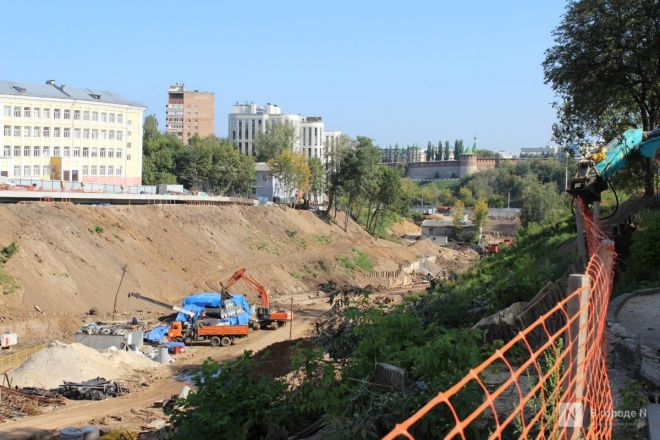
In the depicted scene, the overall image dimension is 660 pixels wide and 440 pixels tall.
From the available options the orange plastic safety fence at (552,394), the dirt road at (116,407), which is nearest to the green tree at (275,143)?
the dirt road at (116,407)

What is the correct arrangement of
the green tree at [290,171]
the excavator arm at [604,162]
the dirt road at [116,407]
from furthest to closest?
the green tree at [290,171] → the dirt road at [116,407] → the excavator arm at [604,162]

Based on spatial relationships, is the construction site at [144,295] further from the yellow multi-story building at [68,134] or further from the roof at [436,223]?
the roof at [436,223]

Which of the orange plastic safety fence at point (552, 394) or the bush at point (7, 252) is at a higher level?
the orange plastic safety fence at point (552, 394)

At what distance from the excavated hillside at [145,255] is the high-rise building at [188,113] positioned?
310ft

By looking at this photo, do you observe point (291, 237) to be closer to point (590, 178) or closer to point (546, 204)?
point (546, 204)

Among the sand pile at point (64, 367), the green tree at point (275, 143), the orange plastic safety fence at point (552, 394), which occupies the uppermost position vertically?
the green tree at point (275, 143)

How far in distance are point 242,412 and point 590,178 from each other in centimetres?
965

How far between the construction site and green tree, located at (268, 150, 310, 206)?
498 inches

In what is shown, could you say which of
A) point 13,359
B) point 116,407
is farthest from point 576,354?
point 13,359

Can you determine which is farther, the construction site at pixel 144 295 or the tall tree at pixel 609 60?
the tall tree at pixel 609 60

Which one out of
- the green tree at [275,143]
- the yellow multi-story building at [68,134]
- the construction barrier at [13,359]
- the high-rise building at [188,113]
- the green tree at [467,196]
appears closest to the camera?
the construction barrier at [13,359]

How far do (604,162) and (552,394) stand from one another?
11.8 metres

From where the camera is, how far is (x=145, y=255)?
47062 mm

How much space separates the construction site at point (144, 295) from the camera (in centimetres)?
2388
